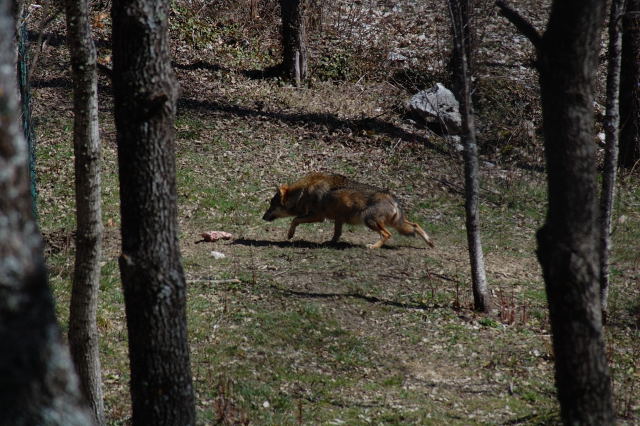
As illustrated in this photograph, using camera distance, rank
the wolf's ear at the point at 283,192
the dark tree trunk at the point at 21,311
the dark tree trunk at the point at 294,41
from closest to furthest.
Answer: the dark tree trunk at the point at 21,311, the wolf's ear at the point at 283,192, the dark tree trunk at the point at 294,41

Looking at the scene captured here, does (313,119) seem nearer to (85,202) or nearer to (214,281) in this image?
(214,281)

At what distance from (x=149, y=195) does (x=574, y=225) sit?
108 inches

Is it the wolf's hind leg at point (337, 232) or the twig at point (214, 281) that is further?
the wolf's hind leg at point (337, 232)

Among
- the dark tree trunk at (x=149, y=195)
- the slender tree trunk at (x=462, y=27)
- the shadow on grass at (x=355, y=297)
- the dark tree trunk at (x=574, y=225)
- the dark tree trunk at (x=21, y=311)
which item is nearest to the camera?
the dark tree trunk at (x=21, y=311)

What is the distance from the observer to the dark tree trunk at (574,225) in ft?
16.0

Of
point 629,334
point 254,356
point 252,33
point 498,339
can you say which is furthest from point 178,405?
point 252,33

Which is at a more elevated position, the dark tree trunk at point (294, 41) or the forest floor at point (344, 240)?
the dark tree trunk at point (294, 41)

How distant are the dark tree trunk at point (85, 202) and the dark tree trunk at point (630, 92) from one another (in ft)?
44.1

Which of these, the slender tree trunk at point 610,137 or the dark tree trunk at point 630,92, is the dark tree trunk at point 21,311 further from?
the dark tree trunk at point 630,92

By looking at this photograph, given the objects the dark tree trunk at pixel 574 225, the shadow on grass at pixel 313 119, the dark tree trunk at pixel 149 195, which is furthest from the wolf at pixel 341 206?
the dark tree trunk at pixel 574 225

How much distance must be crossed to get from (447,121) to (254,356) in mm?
9961

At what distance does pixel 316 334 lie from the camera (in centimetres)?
942

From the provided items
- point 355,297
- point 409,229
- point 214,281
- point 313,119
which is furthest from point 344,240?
point 313,119

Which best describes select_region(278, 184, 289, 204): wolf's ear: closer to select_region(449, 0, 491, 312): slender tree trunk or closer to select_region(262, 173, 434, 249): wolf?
select_region(262, 173, 434, 249): wolf
